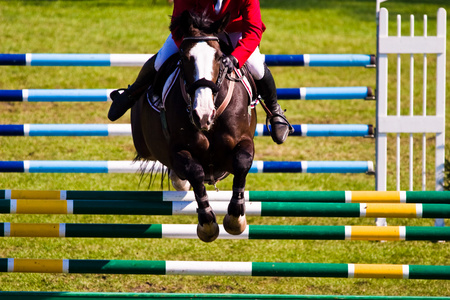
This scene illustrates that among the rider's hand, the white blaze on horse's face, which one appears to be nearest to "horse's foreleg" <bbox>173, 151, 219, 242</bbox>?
the white blaze on horse's face

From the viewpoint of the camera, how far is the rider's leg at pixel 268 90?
15.6 feet

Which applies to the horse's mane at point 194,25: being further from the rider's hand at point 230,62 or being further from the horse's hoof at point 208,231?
the horse's hoof at point 208,231

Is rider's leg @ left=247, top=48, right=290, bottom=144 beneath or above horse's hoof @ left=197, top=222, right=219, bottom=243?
above

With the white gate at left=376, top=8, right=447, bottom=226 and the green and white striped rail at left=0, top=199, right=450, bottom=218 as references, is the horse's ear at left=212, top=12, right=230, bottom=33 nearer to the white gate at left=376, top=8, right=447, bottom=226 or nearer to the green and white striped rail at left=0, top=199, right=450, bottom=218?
the green and white striped rail at left=0, top=199, right=450, bottom=218

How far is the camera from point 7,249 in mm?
6434

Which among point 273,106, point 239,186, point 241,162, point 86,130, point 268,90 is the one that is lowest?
point 239,186

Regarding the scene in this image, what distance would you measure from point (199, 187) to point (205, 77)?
0.68m

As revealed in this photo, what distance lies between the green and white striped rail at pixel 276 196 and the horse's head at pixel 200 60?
88 centimetres

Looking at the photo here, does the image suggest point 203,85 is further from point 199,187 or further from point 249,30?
point 249,30

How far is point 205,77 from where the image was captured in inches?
155

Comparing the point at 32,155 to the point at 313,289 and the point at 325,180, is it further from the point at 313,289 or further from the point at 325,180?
the point at 313,289

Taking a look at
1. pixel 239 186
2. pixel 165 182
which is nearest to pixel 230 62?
pixel 239 186

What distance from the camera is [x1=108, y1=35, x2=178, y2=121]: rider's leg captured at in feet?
15.5

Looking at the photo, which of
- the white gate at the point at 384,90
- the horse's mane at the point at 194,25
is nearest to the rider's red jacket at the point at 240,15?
the horse's mane at the point at 194,25
